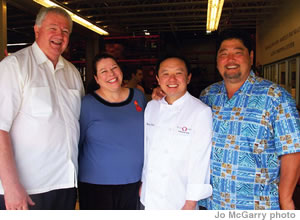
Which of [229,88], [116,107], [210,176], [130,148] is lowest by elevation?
[210,176]

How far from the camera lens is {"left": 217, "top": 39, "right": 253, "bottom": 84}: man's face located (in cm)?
202

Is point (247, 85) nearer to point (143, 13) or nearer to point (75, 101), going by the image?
point (75, 101)

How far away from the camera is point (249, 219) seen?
5.79 ft

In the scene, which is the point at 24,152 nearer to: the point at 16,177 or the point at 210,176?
the point at 16,177

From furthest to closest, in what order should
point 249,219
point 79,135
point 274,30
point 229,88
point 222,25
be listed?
point 222,25 → point 274,30 → point 79,135 → point 229,88 → point 249,219

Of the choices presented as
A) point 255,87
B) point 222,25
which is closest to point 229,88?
point 255,87

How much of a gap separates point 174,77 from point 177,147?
1.70 feet

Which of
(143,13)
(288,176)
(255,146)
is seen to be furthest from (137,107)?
(143,13)

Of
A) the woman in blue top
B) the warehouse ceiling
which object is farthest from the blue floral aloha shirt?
the warehouse ceiling

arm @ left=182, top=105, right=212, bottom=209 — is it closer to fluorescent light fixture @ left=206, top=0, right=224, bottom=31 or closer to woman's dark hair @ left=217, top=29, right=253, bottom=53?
woman's dark hair @ left=217, top=29, right=253, bottom=53

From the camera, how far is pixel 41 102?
6.59 ft

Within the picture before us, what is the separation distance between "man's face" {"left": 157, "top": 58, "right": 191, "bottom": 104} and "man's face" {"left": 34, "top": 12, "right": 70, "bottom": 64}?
838 mm

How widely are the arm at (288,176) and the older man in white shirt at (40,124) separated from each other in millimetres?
1511

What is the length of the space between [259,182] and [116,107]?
127 centimetres
